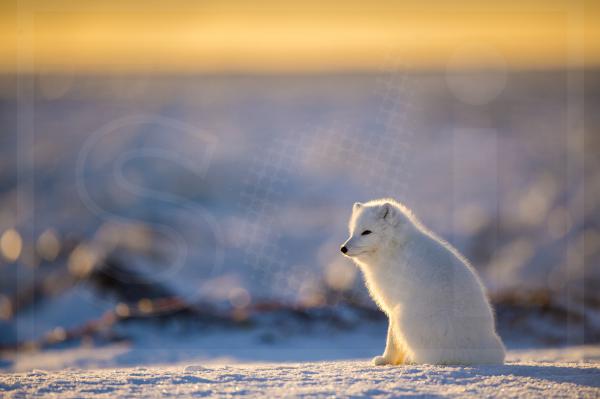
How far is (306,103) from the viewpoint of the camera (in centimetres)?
4325

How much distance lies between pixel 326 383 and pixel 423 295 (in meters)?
1.00

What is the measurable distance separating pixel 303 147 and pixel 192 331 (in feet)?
60.4

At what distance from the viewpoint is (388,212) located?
4.82 m

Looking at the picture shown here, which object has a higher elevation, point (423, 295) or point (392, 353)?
point (423, 295)

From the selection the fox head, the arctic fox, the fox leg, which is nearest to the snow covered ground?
the arctic fox

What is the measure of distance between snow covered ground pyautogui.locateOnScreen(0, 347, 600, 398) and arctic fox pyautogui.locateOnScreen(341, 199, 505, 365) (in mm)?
230

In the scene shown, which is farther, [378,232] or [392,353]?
[378,232]

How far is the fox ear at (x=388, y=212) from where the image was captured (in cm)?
480

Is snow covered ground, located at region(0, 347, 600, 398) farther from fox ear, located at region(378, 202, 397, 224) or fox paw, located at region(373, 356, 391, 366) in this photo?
fox ear, located at region(378, 202, 397, 224)

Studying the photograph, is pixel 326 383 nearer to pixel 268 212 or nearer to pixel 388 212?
pixel 388 212

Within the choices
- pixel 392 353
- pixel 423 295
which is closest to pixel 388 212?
pixel 423 295

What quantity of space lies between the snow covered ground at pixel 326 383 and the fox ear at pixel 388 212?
3.87 ft

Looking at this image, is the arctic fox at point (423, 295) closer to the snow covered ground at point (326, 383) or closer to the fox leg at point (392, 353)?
the fox leg at point (392, 353)

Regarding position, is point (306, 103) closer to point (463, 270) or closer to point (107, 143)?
point (107, 143)
